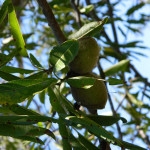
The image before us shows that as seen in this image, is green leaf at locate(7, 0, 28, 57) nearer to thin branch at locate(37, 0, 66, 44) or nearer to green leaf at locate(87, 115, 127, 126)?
thin branch at locate(37, 0, 66, 44)

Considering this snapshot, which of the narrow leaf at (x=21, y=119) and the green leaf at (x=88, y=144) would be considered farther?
the green leaf at (x=88, y=144)

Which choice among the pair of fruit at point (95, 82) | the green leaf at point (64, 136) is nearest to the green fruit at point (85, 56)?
the pair of fruit at point (95, 82)

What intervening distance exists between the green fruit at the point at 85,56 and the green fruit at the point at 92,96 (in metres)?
0.08

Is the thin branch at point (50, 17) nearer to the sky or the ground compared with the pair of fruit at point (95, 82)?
nearer to the sky

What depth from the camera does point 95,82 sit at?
34.4 inches

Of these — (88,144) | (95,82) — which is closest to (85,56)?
(95,82)

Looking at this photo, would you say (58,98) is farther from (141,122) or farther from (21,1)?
(21,1)

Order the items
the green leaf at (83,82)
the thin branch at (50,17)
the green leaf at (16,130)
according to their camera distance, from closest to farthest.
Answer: the green leaf at (16,130) < the green leaf at (83,82) < the thin branch at (50,17)

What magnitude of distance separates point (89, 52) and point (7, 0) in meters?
0.34

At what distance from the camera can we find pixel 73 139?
74 cm

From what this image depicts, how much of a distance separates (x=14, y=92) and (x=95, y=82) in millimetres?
350

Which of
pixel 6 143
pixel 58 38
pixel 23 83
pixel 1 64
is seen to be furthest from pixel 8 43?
pixel 6 143

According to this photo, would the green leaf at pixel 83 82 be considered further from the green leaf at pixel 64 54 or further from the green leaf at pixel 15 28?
the green leaf at pixel 15 28

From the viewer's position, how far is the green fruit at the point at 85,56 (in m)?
0.89
